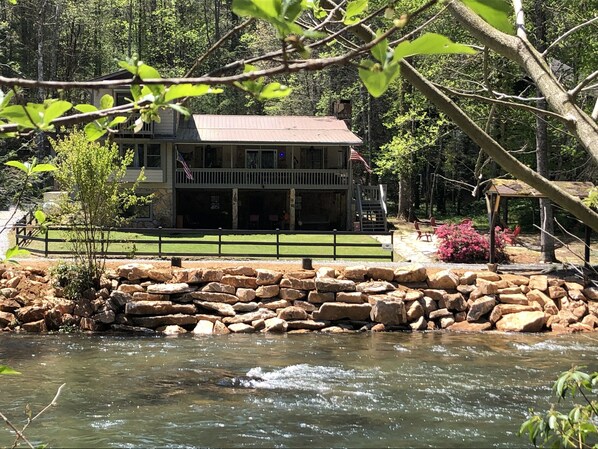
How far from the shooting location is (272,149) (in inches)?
1435

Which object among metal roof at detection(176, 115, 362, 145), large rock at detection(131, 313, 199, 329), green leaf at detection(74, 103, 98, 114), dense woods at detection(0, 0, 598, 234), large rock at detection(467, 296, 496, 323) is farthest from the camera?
metal roof at detection(176, 115, 362, 145)

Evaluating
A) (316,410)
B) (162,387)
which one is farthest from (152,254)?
(316,410)

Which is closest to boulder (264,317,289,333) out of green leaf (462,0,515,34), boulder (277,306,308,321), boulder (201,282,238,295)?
boulder (277,306,308,321)

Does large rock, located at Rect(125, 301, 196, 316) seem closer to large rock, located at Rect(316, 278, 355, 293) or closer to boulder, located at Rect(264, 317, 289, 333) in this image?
boulder, located at Rect(264, 317, 289, 333)

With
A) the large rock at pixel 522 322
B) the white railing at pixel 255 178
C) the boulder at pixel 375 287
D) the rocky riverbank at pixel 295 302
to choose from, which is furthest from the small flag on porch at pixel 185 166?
the large rock at pixel 522 322

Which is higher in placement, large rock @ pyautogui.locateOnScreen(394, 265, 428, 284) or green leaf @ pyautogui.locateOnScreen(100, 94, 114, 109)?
green leaf @ pyautogui.locateOnScreen(100, 94, 114, 109)

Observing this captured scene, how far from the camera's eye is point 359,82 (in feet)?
121

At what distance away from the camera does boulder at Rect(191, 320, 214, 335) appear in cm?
1862

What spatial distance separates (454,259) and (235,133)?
14926 mm

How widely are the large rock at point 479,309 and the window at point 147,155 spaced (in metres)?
18.6

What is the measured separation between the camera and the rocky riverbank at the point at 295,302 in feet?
61.5

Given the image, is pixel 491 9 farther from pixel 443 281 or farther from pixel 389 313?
pixel 443 281

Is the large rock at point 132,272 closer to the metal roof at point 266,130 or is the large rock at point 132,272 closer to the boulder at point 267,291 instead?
the boulder at point 267,291

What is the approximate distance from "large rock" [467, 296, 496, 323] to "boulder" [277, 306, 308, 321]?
427 centimetres
